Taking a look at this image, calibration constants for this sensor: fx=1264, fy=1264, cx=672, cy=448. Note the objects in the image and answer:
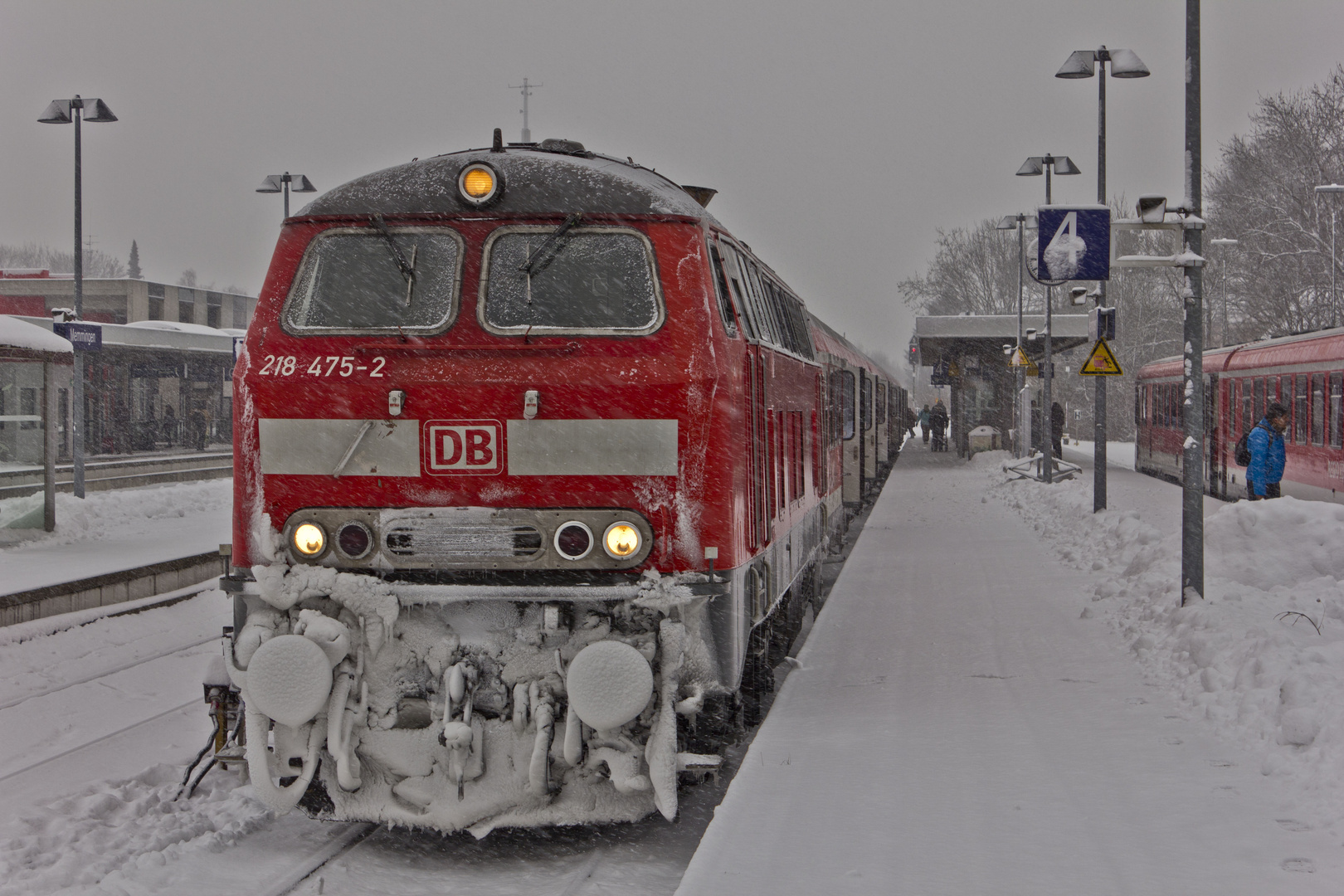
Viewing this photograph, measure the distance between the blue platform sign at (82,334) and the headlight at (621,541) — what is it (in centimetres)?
1550

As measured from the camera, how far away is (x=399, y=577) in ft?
18.0

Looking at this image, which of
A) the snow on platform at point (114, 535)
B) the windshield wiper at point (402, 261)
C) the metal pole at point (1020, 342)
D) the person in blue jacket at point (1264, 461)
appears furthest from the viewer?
the metal pole at point (1020, 342)

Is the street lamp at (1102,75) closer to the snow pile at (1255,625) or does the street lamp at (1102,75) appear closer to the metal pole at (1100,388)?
the metal pole at (1100,388)

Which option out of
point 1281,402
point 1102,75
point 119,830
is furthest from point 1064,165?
point 119,830

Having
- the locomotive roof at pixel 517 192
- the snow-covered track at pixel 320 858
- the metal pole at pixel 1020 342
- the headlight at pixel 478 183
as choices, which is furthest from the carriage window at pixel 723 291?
the metal pole at pixel 1020 342

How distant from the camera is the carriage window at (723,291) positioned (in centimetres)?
589

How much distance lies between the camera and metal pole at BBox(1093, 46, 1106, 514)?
59.1ft

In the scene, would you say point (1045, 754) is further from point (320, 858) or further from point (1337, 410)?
point (1337, 410)

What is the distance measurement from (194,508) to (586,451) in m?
16.6

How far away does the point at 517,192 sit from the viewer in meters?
5.78

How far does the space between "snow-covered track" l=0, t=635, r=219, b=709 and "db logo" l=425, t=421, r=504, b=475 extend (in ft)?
14.9

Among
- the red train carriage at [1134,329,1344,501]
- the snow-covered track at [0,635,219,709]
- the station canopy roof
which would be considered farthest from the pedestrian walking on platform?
the snow-covered track at [0,635,219,709]

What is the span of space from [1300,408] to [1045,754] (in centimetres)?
1602

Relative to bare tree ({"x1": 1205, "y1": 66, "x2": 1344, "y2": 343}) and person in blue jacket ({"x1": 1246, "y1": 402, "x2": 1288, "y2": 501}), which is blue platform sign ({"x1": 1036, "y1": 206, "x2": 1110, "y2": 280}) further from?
bare tree ({"x1": 1205, "y1": 66, "x2": 1344, "y2": 343})
